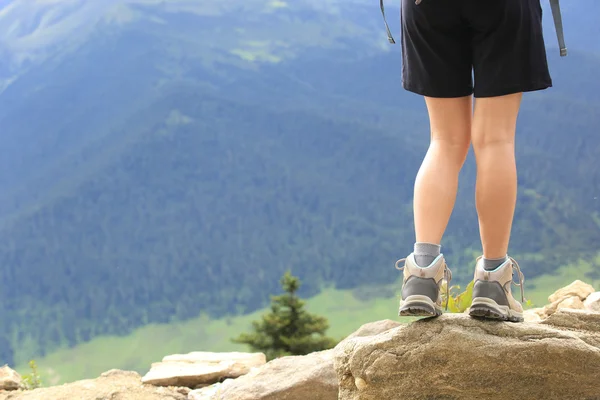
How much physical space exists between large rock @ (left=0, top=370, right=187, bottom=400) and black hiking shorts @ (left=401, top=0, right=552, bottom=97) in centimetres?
229

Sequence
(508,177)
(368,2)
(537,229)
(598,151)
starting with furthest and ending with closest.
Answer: (368,2)
(598,151)
(537,229)
(508,177)

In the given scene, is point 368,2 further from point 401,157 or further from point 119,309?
point 119,309

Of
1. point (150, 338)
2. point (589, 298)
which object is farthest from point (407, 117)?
point (589, 298)

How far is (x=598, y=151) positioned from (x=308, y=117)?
11.1 m

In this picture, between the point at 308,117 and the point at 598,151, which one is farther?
the point at 308,117

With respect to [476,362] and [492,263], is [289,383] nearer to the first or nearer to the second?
[476,362]

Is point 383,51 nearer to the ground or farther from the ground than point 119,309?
farther from the ground

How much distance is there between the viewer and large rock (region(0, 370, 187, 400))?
3467 mm

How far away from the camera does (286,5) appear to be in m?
29.8

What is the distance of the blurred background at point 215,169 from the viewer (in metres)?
21.3

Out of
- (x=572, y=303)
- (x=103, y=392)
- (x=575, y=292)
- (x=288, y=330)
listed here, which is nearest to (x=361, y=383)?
(x=103, y=392)

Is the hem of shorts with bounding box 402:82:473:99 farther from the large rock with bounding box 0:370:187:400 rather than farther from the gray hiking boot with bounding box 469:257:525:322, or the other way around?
the large rock with bounding box 0:370:187:400

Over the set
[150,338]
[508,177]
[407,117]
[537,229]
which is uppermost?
[508,177]

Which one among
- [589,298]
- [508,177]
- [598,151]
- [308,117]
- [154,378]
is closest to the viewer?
[508,177]
